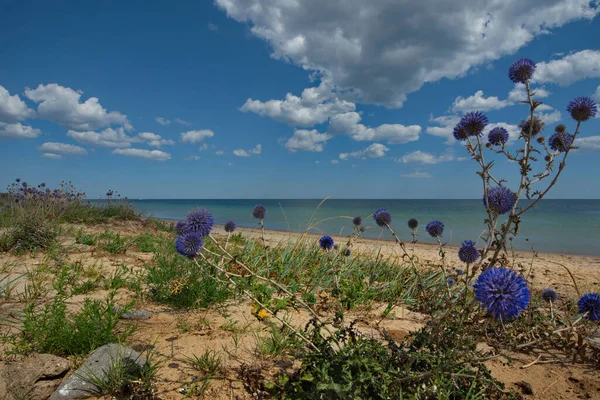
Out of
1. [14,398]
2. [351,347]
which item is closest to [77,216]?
[14,398]

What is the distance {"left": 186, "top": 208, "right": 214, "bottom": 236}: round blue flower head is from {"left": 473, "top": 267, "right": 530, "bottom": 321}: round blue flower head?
196 cm

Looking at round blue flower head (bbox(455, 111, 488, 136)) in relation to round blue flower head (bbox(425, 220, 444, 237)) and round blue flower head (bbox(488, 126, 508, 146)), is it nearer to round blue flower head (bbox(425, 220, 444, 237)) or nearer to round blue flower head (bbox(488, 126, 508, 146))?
round blue flower head (bbox(488, 126, 508, 146))

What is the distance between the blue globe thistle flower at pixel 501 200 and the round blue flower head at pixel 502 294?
2.76 ft

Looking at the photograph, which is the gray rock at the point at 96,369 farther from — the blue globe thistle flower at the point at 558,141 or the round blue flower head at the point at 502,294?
the blue globe thistle flower at the point at 558,141

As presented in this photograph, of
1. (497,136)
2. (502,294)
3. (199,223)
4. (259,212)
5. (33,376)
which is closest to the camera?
(502,294)

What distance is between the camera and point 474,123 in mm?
2838

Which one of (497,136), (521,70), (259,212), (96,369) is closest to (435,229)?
(497,136)

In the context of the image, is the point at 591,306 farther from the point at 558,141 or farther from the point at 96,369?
the point at 96,369

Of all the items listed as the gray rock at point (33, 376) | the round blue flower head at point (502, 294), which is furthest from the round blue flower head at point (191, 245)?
the round blue flower head at point (502, 294)

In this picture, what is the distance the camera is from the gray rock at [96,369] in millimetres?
1996

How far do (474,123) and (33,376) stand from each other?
3625 millimetres

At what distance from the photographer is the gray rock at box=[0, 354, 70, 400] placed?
197 centimetres

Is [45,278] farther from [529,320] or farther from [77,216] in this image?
[77,216]

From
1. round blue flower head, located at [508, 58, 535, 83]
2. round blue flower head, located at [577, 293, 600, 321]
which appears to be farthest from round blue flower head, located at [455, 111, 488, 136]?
round blue flower head, located at [577, 293, 600, 321]
